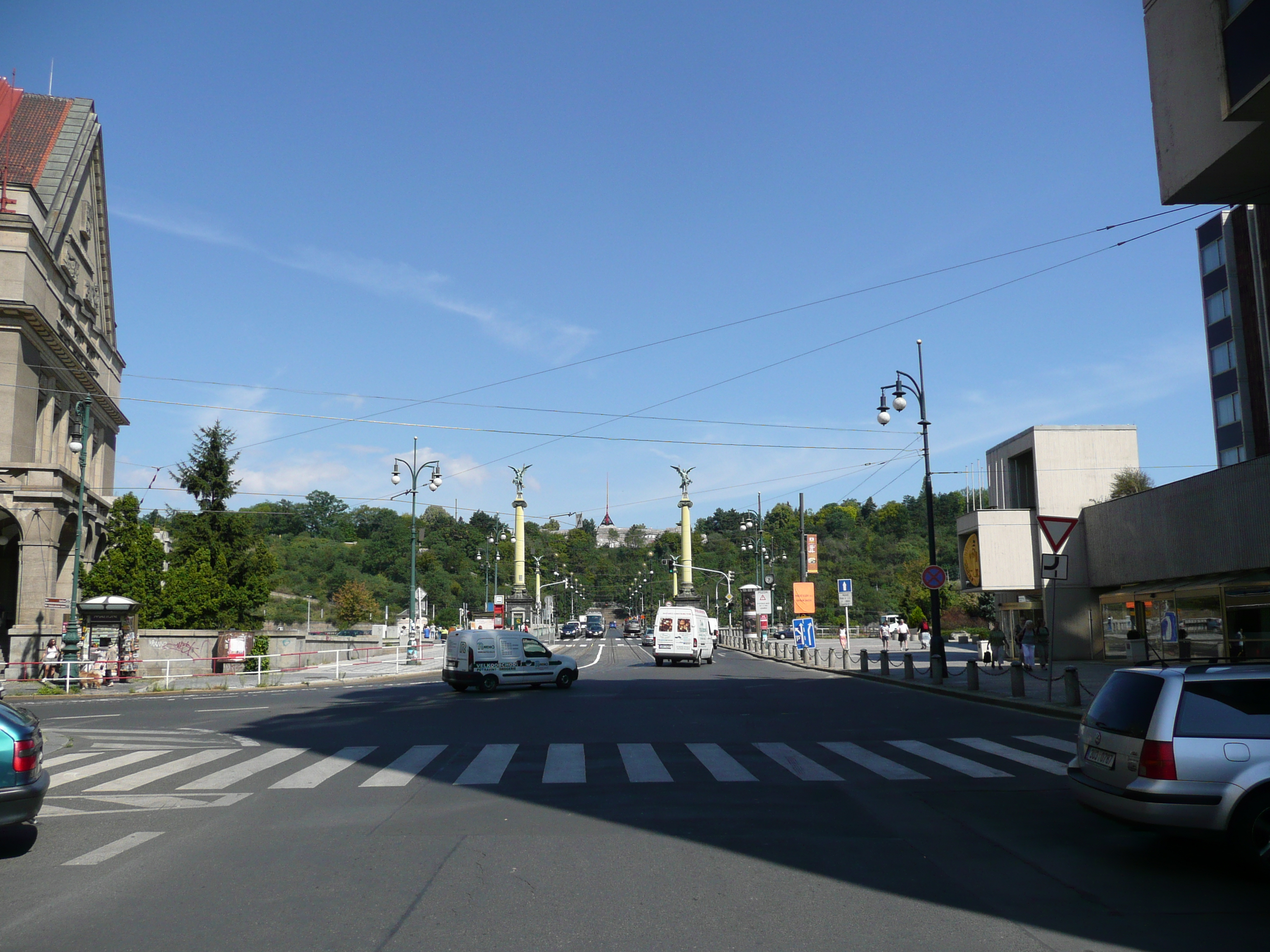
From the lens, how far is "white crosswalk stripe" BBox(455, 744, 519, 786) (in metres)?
12.4

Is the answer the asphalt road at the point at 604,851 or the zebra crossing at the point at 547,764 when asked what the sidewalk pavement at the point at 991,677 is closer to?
the zebra crossing at the point at 547,764

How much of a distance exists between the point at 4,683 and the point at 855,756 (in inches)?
1177

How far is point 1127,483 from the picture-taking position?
43.6 metres

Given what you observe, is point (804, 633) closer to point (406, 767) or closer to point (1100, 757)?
point (406, 767)

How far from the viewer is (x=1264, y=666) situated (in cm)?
809

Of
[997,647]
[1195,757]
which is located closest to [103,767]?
[1195,757]

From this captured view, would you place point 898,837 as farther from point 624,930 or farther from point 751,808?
point 624,930

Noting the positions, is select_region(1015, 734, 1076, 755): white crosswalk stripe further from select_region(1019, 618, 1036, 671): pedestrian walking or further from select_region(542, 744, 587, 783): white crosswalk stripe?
select_region(1019, 618, 1036, 671): pedestrian walking

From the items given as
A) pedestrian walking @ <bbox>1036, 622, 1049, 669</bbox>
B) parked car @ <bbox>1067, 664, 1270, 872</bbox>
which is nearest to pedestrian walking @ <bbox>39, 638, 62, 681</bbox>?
pedestrian walking @ <bbox>1036, 622, 1049, 669</bbox>

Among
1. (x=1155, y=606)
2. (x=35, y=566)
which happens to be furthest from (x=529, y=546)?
(x=1155, y=606)

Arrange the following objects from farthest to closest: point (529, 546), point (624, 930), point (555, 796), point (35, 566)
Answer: point (529, 546)
point (35, 566)
point (555, 796)
point (624, 930)

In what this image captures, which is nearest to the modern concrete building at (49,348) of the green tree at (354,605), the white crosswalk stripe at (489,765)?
the white crosswalk stripe at (489,765)

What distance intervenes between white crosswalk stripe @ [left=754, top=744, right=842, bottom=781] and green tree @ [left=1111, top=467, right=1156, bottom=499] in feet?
80.9

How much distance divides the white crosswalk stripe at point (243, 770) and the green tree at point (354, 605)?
86.3 m
